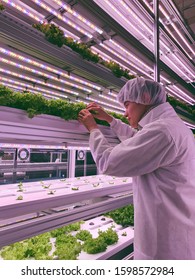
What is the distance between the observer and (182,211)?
4.27 feet

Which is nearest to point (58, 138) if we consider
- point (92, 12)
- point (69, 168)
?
point (92, 12)

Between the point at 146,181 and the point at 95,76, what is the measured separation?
1076 millimetres

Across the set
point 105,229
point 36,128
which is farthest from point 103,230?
point 36,128

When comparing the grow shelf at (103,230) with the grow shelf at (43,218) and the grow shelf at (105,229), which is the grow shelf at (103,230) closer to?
Result: the grow shelf at (105,229)

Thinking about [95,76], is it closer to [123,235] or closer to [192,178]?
[192,178]

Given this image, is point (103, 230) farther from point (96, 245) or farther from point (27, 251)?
point (27, 251)

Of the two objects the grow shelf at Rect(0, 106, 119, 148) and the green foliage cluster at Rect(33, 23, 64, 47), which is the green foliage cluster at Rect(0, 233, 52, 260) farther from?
the green foliage cluster at Rect(33, 23, 64, 47)

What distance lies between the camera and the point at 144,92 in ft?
4.82

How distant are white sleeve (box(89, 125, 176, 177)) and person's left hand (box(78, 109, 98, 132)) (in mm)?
304

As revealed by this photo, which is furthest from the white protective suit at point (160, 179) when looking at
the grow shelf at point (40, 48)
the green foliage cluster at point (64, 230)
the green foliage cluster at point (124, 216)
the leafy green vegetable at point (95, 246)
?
the green foliage cluster at point (124, 216)

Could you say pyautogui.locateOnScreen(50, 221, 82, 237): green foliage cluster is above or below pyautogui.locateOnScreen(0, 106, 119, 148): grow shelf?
below

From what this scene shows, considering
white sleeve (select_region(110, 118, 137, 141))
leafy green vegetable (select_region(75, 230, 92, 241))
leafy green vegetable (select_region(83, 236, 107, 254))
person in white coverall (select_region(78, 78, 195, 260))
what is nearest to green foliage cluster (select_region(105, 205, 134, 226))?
leafy green vegetable (select_region(75, 230, 92, 241))

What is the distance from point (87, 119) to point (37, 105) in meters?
0.34

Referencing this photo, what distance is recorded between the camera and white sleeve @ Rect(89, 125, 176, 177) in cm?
118
